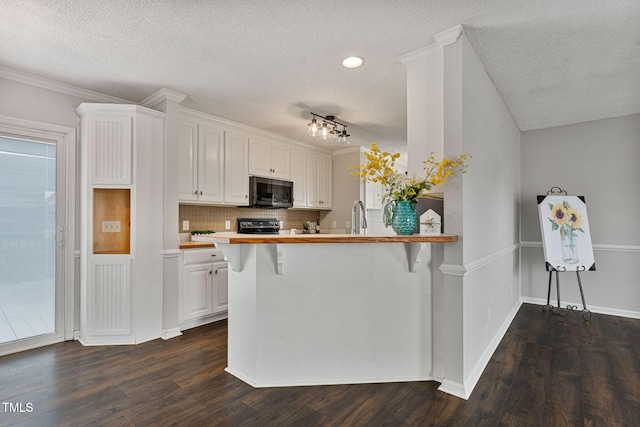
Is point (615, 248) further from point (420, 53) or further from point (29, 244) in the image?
point (29, 244)

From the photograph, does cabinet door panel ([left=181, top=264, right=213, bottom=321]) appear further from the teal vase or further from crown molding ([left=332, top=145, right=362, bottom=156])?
crown molding ([left=332, top=145, right=362, bottom=156])

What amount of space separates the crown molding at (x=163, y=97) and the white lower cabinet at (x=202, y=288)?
5.33 ft

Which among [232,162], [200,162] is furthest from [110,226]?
[232,162]

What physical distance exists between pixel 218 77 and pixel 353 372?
2.74m

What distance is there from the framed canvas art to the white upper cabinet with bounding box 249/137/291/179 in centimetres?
353

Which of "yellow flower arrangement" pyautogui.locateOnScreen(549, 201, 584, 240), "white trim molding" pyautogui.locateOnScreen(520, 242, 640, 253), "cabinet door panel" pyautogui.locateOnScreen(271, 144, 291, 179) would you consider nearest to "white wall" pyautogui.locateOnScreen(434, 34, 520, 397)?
"yellow flower arrangement" pyautogui.locateOnScreen(549, 201, 584, 240)

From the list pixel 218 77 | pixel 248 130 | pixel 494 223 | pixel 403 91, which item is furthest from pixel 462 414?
pixel 248 130

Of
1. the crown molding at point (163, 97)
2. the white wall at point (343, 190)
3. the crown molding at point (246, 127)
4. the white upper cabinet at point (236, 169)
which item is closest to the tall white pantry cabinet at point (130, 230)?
the crown molding at point (163, 97)

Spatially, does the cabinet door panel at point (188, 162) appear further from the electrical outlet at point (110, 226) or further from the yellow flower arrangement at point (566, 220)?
the yellow flower arrangement at point (566, 220)

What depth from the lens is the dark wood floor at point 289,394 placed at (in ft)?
6.26

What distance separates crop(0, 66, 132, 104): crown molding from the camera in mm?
2863

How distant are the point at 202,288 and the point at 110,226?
116cm

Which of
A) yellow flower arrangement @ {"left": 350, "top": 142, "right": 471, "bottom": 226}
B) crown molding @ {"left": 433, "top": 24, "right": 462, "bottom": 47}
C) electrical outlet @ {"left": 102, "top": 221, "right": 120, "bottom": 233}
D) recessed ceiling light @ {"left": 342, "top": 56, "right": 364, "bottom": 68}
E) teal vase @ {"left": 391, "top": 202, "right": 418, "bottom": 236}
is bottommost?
electrical outlet @ {"left": 102, "top": 221, "right": 120, "bottom": 233}

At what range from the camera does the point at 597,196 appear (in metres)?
4.21
